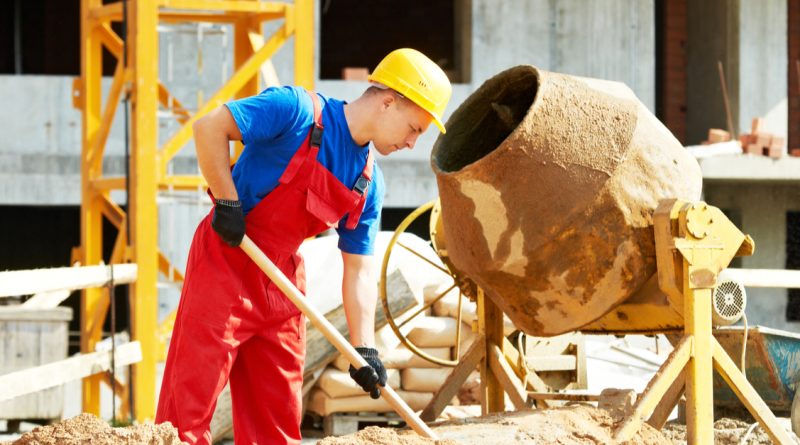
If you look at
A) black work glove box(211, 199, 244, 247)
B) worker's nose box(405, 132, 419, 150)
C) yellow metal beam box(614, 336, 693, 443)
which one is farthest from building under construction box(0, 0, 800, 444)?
worker's nose box(405, 132, 419, 150)

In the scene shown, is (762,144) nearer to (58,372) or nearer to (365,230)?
(58,372)

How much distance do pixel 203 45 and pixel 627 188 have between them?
26.3ft

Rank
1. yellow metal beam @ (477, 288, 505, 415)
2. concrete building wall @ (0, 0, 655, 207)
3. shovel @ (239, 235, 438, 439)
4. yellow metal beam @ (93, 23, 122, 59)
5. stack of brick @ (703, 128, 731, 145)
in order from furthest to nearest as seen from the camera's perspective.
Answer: stack of brick @ (703, 128, 731, 145) → concrete building wall @ (0, 0, 655, 207) → yellow metal beam @ (93, 23, 122, 59) → yellow metal beam @ (477, 288, 505, 415) → shovel @ (239, 235, 438, 439)

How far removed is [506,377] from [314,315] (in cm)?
146

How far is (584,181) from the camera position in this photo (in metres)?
4.50

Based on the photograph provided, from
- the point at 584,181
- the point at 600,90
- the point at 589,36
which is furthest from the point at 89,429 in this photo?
the point at 589,36

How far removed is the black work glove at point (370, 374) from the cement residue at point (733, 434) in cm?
160

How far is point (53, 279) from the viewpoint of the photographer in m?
5.90

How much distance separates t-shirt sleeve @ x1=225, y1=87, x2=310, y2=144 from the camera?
151 inches

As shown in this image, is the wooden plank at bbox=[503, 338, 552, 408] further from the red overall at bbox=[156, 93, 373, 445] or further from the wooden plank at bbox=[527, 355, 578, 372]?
the red overall at bbox=[156, 93, 373, 445]

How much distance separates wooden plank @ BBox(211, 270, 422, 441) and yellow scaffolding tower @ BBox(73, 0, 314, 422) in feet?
5.96

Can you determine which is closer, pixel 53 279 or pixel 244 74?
pixel 53 279

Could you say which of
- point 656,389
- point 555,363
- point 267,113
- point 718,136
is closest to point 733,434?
point 656,389

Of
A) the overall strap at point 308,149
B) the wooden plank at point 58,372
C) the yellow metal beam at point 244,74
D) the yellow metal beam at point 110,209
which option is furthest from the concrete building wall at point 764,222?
the overall strap at point 308,149
